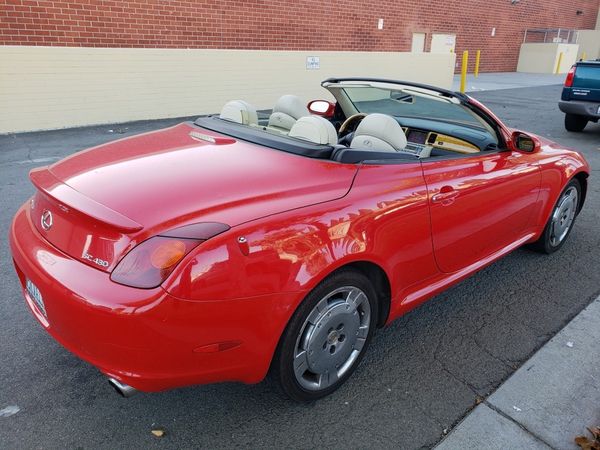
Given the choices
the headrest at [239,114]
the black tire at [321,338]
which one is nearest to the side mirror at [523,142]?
the black tire at [321,338]

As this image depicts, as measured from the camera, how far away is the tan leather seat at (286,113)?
146 inches

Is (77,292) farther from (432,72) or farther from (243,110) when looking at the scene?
(432,72)

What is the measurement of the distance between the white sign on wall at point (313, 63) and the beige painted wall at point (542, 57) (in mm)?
17239

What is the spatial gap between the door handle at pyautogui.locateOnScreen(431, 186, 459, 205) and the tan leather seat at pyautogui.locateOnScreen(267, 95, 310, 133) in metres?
1.33

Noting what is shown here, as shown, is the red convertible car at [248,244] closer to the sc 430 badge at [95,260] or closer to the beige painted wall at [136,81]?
the sc 430 badge at [95,260]

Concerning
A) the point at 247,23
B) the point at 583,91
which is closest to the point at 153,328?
the point at 583,91

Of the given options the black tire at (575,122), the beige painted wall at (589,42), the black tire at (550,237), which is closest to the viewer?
the black tire at (550,237)

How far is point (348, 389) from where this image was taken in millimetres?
2648

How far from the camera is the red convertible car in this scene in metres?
1.93

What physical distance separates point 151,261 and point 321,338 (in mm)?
912

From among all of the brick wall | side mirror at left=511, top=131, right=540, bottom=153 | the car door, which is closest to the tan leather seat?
the car door

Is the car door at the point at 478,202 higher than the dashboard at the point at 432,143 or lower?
lower

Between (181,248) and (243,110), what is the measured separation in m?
1.91

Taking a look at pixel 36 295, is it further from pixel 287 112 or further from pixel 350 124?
pixel 350 124
